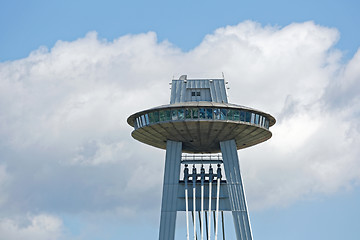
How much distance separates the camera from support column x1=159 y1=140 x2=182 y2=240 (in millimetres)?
70250

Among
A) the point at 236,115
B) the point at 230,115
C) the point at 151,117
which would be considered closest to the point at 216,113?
the point at 230,115

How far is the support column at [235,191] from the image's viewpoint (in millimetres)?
70287

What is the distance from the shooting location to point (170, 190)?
71.9m

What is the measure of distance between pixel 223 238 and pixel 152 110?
1645 cm

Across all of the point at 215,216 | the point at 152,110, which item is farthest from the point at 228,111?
the point at 215,216

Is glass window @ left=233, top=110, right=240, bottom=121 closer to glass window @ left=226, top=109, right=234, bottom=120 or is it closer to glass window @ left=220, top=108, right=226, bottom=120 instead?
glass window @ left=226, top=109, right=234, bottom=120

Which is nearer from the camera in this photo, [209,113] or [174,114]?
[209,113]

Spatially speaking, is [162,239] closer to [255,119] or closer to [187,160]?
[187,160]

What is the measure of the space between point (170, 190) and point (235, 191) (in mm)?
6572

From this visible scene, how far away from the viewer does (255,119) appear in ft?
230

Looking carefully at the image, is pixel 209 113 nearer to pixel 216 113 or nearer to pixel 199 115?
pixel 216 113

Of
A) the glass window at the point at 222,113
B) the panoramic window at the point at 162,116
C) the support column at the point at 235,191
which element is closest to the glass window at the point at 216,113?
the glass window at the point at 222,113

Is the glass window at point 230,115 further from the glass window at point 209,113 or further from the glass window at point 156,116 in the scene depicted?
the glass window at point 156,116

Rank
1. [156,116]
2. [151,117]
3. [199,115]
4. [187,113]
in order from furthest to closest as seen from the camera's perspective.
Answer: [151,117]
[156,116]
[187,113]
[199,115]
